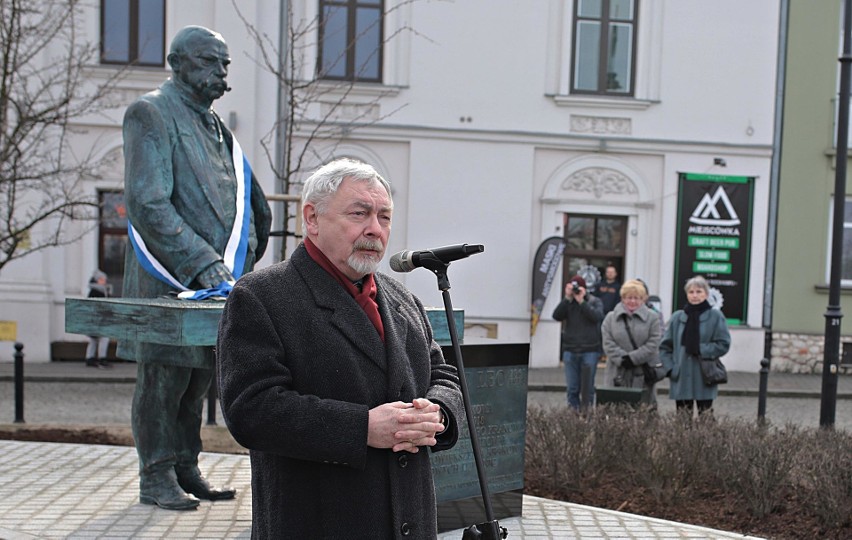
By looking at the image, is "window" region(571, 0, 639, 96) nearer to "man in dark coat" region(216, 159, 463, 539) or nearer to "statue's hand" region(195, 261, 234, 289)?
"statue's hand" region(195, 261, 234, 289)

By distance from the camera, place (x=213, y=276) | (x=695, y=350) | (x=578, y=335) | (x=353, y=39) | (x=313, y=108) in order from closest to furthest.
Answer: (x=213, y=276), (x=695, y=350), (x=578, y=335), (x=313, y=108), (x=353, y=39)

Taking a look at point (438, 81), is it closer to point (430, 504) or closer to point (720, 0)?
point (720, 0)

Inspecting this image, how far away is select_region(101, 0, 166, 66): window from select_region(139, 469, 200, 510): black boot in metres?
13.2

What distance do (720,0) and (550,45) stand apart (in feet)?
10.5

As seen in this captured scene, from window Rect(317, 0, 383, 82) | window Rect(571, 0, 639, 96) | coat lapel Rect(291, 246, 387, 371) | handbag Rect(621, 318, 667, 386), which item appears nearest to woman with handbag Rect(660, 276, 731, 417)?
handbag Rect(621, 318, 667, 386)

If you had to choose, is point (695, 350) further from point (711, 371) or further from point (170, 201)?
point (170, 201)

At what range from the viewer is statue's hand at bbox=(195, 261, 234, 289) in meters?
5.04

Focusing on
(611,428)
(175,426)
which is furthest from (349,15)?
(175,426)

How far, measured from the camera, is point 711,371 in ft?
29.6

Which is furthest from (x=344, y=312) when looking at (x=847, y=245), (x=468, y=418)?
(x=847, y=245)

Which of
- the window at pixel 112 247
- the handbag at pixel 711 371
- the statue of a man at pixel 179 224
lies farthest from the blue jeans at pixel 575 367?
the window at pixel 112 247

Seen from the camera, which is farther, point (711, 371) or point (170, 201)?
point (711, 371)

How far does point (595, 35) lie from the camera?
59.8ft

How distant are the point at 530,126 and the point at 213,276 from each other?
13.5 meters
